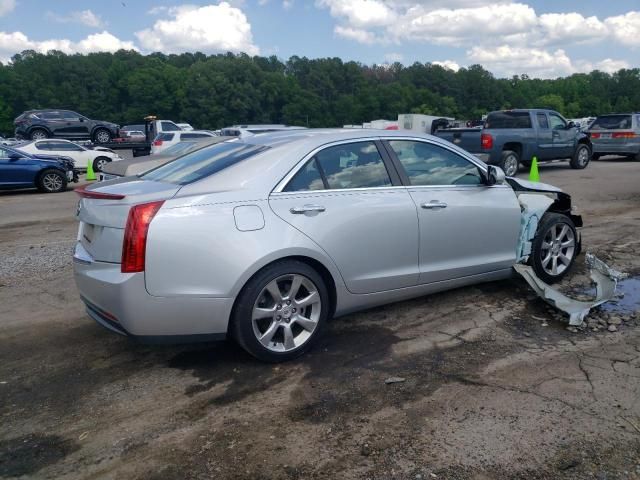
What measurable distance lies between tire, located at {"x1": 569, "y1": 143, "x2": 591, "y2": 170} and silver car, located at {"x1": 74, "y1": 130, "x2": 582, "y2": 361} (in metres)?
14.9

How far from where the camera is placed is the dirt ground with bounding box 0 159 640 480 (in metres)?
2.82

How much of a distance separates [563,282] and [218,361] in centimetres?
362

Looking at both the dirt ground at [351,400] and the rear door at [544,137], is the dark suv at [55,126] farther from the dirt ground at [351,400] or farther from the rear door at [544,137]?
the dirt ground at [351,400]

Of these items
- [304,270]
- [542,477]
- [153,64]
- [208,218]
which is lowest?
[542,477]

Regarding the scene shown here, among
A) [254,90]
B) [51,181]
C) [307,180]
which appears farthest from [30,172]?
[254,90]

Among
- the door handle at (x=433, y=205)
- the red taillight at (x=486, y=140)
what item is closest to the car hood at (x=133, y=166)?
the door handle at (x=433, y=205)

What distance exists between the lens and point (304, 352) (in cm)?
404

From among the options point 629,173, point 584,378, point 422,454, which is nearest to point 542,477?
point 422,454

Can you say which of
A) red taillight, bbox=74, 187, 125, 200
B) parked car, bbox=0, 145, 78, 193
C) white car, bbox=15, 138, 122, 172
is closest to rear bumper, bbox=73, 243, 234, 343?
red taillight, bbox=74, 187, 125, 200

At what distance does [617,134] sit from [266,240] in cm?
2059

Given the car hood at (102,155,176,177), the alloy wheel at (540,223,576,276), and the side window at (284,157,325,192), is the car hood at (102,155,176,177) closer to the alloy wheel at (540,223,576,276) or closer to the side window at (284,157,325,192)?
the side window at (284,157,325,192)

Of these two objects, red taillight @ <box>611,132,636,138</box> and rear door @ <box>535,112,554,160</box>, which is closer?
rear door @ <box>535,112,554,160</box>

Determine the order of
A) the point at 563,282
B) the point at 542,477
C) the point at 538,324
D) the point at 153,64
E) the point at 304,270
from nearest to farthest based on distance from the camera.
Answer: the point at 542,477 → the point at 304,270 → the point at 538,324 → the point at 563,282 → the point at 153,64

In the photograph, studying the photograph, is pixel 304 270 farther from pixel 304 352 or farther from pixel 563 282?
pixel 563 282
